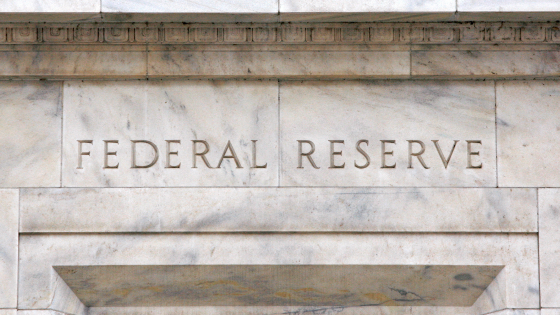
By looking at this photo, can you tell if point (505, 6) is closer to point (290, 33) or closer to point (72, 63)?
point (290, 33)

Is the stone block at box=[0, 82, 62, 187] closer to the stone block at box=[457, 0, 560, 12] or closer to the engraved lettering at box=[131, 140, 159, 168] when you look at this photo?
the engraved lettering at box=[131, 140, 159, 168]

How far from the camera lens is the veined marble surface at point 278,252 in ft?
17.9

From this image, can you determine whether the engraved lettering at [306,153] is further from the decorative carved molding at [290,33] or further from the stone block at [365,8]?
the stone block at [365,8]

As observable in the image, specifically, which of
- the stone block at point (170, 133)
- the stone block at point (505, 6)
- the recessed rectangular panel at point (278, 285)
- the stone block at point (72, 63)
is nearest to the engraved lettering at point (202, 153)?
the stone block at point (170, 133)

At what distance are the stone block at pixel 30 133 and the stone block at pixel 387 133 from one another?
7.10ft

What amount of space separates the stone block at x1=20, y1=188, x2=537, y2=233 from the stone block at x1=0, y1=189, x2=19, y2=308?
0.09 metres

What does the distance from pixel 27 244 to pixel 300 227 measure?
2542 millimetres

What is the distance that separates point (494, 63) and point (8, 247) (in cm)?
487

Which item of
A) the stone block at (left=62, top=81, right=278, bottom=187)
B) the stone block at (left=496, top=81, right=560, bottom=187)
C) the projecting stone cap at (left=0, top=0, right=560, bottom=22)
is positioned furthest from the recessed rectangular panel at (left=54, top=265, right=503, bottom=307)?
the projecting stone cap at (left=0, top=0, right=560, bottom=22)

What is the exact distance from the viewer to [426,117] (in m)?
5.66

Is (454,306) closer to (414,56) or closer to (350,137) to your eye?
(350,137)

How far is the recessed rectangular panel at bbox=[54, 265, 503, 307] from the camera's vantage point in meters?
5.54

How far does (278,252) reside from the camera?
18.0ft

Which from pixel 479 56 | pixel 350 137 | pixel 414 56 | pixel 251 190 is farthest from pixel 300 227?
pixel 479 56
